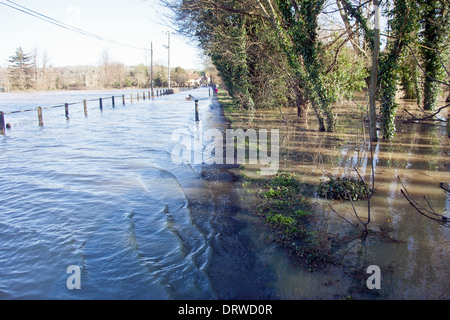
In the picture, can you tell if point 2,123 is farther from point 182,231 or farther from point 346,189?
point 346,189

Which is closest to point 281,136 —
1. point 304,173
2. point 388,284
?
point 304,173

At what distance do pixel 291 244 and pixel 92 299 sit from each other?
9.04 ft

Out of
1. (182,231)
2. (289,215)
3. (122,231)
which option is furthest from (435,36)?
(122,231)

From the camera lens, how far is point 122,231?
6.04 meters

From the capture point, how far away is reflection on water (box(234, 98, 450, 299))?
3.98 m

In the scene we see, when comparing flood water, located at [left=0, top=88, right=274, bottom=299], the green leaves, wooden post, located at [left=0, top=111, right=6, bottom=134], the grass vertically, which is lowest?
flood water, located at [left=0, top=88, right=274, bottom=299]

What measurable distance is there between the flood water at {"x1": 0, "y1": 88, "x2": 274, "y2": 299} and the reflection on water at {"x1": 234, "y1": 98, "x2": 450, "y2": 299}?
28.3 inches

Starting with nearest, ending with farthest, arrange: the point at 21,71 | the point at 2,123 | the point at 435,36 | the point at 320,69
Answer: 1. the point at 320,69
2. the point at 435,36
3. the point at 2,123
4. the point at 21,71

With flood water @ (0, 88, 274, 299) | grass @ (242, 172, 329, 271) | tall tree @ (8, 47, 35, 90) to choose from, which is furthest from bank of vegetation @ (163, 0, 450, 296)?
tall tree @ (8, 47, 35, 90)

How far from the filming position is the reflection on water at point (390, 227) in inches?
157

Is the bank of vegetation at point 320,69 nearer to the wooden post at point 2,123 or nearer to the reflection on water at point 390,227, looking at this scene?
the reflection on water at point 390,227

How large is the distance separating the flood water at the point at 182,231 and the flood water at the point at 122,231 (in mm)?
22

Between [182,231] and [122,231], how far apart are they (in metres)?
1.08

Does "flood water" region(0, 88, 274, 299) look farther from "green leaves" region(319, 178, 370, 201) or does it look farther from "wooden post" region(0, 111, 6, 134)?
"wooden post" region(0, 111, 6, 134)
